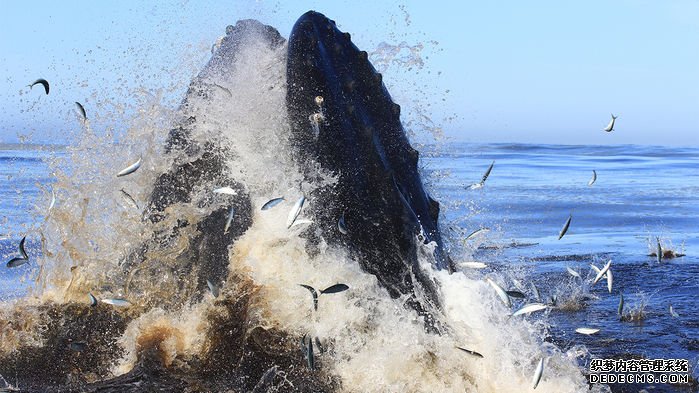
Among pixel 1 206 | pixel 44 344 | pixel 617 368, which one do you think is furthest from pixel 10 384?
pixel 1 206

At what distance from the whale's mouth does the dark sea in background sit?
1.25 meters

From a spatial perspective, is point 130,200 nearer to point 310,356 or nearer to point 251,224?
point 251,224

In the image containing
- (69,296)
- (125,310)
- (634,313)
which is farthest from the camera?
(634,313)

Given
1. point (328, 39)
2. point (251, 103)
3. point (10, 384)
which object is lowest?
point (10, 384)

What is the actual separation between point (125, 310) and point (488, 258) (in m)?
5.42

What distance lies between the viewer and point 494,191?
1733cm

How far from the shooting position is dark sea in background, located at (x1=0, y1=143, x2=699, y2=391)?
5801 mm

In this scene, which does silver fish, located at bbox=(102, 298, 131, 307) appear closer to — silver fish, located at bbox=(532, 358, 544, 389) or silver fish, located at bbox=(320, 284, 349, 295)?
silver fish, located at bbox=(320, 284, 349, 295)

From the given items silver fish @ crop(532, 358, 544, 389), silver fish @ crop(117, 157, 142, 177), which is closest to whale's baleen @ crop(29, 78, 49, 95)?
silver fish @ crop(117, 157, 142, 177)

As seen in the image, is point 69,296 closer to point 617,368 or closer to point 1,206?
point 617,368

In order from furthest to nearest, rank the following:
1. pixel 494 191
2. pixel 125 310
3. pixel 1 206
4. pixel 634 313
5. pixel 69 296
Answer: pixel 494 191 → pixel 1 206 → pixel 634 313 → pixel 69 296 → pixel 125 310

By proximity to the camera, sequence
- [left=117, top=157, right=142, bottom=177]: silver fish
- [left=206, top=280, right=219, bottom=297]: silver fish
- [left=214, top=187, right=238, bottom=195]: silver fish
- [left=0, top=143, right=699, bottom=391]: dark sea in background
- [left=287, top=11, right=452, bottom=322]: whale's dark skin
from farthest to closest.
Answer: [left=0, top=143, right=699, bottom=391]: dark sea in background
[left=117, top=157, right=142, bottom=177]: silver fish
[left=214, top=187, right=238, bottom=195]: silver fish
[left=206, top=280, right=219, bottom=297]: silver fish
[left=287, top=11, right=452, bottom=322]: whale's dark skin

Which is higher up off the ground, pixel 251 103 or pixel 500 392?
pixel 251 103

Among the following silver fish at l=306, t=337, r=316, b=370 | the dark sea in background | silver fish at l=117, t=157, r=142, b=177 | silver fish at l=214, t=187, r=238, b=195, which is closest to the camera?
silver fish at l=306, t=337, r=316, b=370
